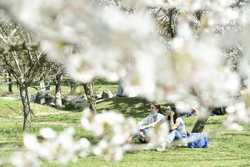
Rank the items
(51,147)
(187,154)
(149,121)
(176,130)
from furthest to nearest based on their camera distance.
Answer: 1. (176,130)
2. (149,121)
3. (187,154)
4. (51,147)

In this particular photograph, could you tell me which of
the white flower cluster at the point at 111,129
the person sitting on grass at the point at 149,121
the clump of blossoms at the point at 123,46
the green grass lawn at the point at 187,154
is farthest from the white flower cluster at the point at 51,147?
the person sitting on grass at the point at 149,121

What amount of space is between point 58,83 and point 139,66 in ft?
128

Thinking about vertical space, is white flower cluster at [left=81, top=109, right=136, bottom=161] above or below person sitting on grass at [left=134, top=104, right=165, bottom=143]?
above

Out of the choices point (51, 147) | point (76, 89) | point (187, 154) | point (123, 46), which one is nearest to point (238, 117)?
point (51, 147)

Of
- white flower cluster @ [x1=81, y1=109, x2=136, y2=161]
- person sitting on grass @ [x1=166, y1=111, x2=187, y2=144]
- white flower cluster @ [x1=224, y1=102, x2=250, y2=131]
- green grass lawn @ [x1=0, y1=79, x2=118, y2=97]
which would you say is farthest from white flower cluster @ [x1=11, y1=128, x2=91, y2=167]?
green grass lawn @ [x1=0, y1=79, x2=118, y2=97]

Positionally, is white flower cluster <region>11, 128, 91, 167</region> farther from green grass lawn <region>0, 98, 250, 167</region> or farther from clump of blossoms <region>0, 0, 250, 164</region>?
green grass lawn <region>0, 98, 250, 167</region>

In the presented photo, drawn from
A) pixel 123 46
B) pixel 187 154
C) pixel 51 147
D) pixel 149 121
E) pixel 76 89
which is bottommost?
pixel 187 154

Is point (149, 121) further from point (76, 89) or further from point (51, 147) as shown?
point (76, 89)

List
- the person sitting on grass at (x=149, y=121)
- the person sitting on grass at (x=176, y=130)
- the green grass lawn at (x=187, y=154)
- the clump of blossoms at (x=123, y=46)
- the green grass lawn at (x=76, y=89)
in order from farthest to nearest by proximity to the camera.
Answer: the green grass lawn at (x=76, y=89), the person sitting on grass at (x=176, y=130), the person sitting on grass at (x=149, y=121), the green grass lawn at (x=187, y=154), the clump of blossoms at (x=123, y=46)

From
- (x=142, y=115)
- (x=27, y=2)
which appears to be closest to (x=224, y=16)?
(x=27, y=2)

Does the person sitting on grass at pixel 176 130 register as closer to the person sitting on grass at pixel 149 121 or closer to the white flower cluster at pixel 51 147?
the person sitting on grass at pixel 149 121

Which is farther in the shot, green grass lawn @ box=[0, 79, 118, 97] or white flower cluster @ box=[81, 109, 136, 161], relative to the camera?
green grass lawn @ box=[0, 79, 118, 97]

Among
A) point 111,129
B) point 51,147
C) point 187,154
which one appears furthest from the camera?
point 187,154

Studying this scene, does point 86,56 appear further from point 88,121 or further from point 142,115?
point 142,115
